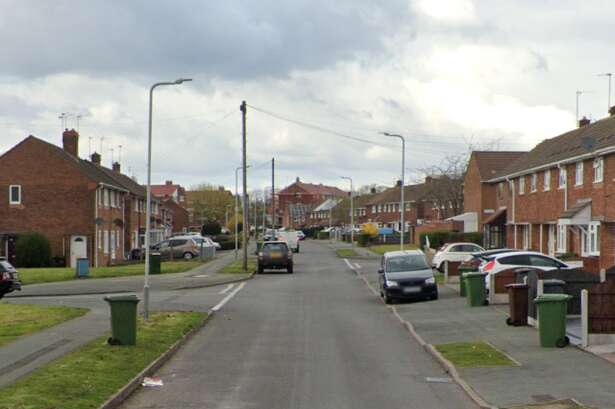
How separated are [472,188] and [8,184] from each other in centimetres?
3109

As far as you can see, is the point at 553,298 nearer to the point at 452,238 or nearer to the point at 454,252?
the point at 454,252

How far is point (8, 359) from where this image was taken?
574 inches

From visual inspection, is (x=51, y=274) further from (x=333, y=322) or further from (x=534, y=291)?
(x=534, y=291)

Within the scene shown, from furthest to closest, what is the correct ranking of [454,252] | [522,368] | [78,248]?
[78,248] → [454,252] → [522,368]

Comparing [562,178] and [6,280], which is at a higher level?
[562,178]

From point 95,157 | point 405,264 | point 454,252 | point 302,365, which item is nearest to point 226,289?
point 405,264

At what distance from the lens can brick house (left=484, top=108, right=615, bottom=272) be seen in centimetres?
3381

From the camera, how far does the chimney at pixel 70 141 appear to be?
60562 mm

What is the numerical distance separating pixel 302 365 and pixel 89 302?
15111mm

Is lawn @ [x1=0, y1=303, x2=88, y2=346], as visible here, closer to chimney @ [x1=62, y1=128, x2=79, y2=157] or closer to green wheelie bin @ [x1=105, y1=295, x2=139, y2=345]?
green wheelie bin @ [x1=105, y1=295, x2=139, y2=345]

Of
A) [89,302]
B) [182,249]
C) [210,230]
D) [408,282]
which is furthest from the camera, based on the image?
[210,230]

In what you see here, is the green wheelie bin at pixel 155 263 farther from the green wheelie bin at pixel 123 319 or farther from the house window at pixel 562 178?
the green wheelie bin at pixel 123 319

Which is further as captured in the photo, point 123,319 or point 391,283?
point 391,283

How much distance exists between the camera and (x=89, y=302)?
28.6 meters
